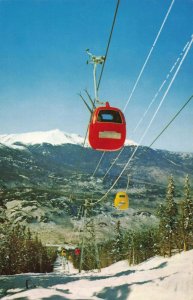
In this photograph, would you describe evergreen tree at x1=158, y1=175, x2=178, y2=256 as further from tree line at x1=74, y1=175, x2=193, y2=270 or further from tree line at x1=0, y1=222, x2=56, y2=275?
tree line at x1=0, y1=222, x2=56, y2=275

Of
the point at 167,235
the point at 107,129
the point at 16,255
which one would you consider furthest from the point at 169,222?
the point at 107,129

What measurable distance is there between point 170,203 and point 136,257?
A: 28331 millimetres

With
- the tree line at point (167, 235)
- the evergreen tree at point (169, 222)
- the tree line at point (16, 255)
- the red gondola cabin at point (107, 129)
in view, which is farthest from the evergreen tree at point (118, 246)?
the red gondola cabin at point (107, 129)

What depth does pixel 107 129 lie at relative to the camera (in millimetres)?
11680

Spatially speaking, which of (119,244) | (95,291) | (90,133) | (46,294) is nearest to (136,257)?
(119,244)

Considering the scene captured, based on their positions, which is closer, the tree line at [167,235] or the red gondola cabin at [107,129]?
the red gondola cabin at [107,129]

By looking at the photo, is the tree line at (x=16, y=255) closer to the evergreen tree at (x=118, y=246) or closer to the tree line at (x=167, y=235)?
the tree line at (x=167, y=235)

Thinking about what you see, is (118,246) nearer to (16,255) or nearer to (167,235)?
(167,235)

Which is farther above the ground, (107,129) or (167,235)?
(107,129)

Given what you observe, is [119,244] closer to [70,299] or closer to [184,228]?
[184,228]

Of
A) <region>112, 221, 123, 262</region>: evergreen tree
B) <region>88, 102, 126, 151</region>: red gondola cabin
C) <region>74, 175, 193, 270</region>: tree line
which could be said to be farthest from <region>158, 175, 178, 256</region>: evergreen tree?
<region>88, 102, 126, 151</region>: red gondola cabin

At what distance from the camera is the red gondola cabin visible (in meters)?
11.7

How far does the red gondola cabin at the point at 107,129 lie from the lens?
11.7 metres

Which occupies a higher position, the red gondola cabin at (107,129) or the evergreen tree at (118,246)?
the red gondola cabin at (107,129)
